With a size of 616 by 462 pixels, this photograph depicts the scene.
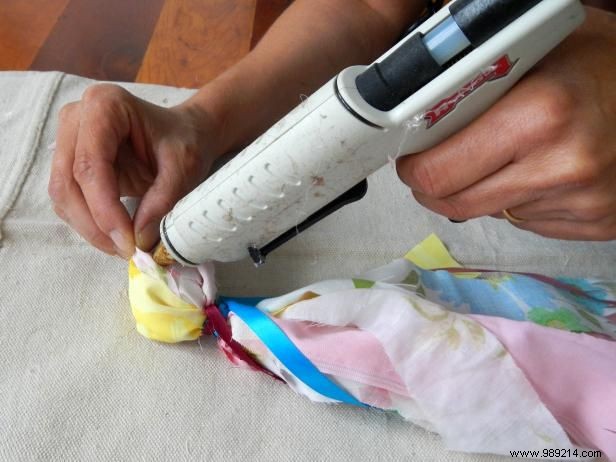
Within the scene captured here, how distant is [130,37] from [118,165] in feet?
1.10

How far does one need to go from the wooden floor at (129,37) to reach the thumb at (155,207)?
295mm

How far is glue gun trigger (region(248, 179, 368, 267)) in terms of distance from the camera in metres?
0.37

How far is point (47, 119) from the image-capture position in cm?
58

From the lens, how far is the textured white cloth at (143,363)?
389 mm

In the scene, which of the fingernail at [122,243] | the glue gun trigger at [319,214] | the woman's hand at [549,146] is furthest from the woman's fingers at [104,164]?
the woman's hand at [549,146]

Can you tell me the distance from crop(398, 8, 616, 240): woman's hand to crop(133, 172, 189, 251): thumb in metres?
0.19

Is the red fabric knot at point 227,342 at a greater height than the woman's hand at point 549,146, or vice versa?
the woman's hand at point 549,146

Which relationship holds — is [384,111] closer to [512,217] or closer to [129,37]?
[512,217]

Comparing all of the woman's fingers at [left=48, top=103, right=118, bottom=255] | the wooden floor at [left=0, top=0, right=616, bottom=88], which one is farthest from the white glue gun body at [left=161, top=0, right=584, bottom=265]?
the wooden floor at [left=0, top=0, right=616, bottom=88]

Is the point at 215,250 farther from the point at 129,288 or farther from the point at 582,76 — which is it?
the point at 582,76

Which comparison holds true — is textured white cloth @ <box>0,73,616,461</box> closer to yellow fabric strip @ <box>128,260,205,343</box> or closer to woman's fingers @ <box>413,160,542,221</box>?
yellow fabric strip @ <box>128,260,205,343</box>

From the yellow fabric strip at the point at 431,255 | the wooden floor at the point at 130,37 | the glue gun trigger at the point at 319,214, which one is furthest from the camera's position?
the wooden floor at the point at 130,37

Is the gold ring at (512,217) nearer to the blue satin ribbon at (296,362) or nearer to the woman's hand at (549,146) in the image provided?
the woman's hand at (549,146)

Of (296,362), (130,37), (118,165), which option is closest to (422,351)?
(296,362)
